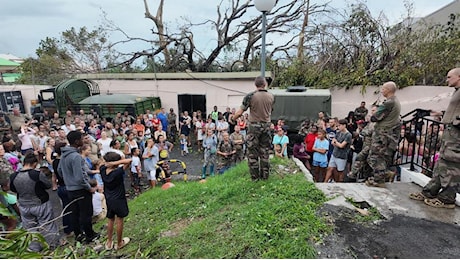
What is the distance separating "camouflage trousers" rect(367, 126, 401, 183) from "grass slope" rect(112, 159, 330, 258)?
3.86 feet

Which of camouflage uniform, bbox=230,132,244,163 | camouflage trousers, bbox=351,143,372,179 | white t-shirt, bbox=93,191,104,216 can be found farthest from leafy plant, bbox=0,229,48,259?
camouflage uniform, bbox=230,132,244,163

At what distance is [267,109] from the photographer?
429cm

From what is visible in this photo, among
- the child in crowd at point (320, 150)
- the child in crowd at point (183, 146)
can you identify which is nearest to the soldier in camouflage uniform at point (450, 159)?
the child in crowd at point (320, 150)

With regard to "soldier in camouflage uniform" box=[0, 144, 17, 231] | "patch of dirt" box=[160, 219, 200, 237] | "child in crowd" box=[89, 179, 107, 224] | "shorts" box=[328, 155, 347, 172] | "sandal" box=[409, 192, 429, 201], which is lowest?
"child in crowd" box=[89, 179, 107, 224]

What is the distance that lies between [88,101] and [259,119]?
38.1 feet

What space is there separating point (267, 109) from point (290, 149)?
10.5 ft

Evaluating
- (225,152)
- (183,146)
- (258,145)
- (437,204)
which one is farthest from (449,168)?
(183,146)

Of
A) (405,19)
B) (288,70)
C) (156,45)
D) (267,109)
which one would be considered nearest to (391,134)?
(267,109)

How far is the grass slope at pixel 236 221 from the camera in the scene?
3.05 meters

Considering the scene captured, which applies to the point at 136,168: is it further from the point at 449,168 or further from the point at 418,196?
the point at 449,168

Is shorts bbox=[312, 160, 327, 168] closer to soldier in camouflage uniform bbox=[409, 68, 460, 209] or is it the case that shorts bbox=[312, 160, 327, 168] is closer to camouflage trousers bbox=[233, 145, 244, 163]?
camouflage trousers bbox=[233, 145, 244, 163]

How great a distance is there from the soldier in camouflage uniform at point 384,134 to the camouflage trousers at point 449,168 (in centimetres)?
73

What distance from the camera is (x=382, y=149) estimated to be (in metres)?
4.44

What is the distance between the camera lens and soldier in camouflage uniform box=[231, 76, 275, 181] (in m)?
4.25
